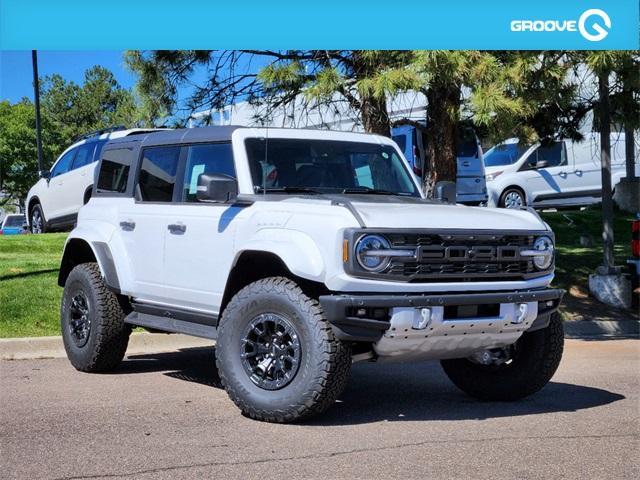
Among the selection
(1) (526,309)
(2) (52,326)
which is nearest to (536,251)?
(1) (526,309)

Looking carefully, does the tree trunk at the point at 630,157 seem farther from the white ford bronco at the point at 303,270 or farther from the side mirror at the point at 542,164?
the white ford bronco at the point at 303,270

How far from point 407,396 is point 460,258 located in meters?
1.57

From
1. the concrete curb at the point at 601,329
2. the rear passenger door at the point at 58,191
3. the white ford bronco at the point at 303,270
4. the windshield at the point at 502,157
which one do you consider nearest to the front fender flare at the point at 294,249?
the white ford bronco at the point at 303,270

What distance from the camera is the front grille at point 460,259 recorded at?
5559 millimetres

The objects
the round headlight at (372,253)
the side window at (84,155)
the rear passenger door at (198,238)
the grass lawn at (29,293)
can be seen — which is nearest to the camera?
the round headlight at (372,253)

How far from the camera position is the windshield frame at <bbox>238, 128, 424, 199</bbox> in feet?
21.7

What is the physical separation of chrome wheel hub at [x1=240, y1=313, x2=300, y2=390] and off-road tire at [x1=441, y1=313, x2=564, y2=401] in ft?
5.75

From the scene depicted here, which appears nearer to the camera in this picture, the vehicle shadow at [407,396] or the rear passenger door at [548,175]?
the vehicle shadow at [407,396]

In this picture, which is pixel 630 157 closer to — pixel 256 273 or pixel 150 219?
pixel 150 219

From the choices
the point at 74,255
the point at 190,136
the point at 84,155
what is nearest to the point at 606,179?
the point at 190,136

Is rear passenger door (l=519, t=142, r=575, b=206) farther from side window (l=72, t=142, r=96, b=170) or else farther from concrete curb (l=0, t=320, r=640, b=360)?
concrete curb (l=0, t=320, r=640, b=360)

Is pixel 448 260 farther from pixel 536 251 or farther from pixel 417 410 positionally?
pixel 417 410

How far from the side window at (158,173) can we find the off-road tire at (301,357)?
1.62 metres

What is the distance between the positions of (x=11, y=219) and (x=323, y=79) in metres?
37.3
